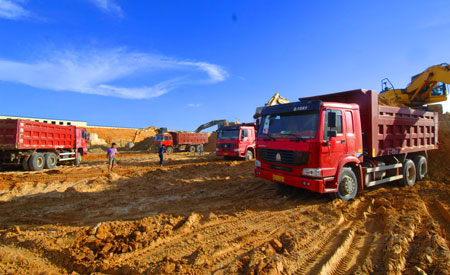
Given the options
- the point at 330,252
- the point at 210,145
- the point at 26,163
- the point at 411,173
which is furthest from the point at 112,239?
the point at 210,145

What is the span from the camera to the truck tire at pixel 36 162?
1170cm

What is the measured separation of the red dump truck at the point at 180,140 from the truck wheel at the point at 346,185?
67.9ft

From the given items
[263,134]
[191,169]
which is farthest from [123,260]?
[191,169]

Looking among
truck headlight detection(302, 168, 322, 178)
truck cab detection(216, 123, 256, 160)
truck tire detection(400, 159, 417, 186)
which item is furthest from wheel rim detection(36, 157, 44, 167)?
truck tire detection(400, 159, 417, 186)

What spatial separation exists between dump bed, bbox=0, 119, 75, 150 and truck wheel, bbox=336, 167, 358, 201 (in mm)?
13848

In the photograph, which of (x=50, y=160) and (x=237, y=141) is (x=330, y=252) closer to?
(x=237, y=141)

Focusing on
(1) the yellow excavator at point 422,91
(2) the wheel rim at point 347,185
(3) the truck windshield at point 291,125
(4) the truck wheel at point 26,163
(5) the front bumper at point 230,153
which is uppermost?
(1) the yellow excavator at point 422,91

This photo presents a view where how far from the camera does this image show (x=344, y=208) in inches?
205

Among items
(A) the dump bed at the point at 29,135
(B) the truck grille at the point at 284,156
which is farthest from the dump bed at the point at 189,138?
(B) the truck grille at the point at 284,156

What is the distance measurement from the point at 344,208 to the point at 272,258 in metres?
3.09

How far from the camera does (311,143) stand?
5.09 meters

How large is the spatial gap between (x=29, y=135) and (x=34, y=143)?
513 mm

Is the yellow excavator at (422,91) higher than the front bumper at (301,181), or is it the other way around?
the yellow excavator at (422,91)

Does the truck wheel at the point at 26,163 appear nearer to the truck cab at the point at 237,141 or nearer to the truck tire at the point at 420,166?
the truck cab at the point at 237,141
